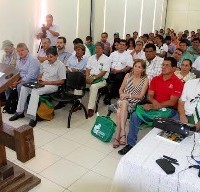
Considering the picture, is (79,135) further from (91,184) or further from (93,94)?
(91,184)

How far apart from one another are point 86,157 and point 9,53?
2.47 metres

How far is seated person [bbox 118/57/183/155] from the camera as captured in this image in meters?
3.08

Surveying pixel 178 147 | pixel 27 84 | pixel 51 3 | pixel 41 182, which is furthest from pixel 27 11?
pixel 178 147

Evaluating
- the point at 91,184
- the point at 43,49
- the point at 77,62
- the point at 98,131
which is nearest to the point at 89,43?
the point at 43,49

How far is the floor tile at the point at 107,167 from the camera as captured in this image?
8.89 feet

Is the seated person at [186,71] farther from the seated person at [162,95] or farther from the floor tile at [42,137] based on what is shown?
the floor tile at [42,137]

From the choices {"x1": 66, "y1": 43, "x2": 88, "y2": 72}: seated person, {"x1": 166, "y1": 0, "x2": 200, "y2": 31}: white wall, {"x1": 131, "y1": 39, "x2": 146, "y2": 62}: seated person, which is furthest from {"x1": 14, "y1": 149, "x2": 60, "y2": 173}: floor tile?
{"x1": 166, "y1": 0, "x2": 200, "y2": 31}: white wall

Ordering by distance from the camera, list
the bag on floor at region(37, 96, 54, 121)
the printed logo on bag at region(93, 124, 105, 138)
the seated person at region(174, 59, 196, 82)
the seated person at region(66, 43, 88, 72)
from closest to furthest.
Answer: the printed logo on bag at region(93, 124, 105, 138)
the seated person at region(174, 59, 196, 82)
the bag on floor at region(37, 96, 54, 121)
the seated person at region(66, 43, 88, 72)

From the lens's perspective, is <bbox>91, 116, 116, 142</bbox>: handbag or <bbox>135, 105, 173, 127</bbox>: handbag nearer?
<bbox>135, 105, 173, 127</bbox>: handbag

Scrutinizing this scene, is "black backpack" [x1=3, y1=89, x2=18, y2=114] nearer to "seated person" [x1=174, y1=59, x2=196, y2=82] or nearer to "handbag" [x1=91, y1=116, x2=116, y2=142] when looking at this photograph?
"handbag" [x1=91, y1=116, x2=116, y2=142]

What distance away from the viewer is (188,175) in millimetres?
1609

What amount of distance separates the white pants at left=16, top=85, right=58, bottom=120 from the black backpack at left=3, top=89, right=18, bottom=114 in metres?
0.24

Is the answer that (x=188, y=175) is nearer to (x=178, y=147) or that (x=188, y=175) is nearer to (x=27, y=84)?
(x=178, y=147)

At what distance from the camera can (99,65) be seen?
450 centimetres
